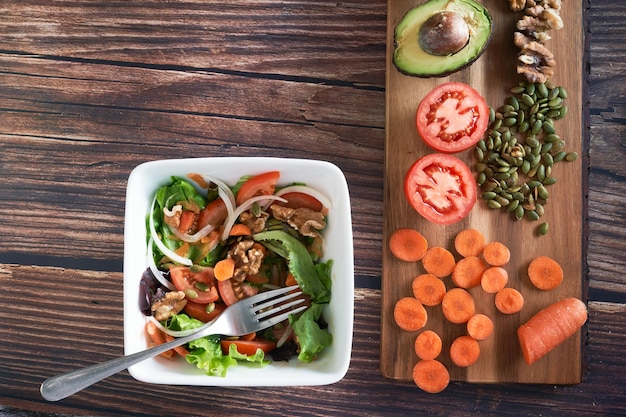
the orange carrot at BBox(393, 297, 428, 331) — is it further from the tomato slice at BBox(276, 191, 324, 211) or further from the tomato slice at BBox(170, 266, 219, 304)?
the tomato slice at BBox(170, 266, 219, 304)

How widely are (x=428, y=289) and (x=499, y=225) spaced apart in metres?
0.25

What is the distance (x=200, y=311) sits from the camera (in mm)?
1459

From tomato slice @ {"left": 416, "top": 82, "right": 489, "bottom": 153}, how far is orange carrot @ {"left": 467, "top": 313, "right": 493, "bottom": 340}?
433mm

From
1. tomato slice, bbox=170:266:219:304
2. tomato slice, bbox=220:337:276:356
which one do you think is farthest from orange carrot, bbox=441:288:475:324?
tomato slice, bbox=170:266:219:304

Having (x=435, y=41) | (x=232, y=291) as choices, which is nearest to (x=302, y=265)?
(x=232, y=291)

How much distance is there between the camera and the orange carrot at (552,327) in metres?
1.61

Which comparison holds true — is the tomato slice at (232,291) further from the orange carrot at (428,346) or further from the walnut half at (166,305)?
the orange carrot at (428,346)

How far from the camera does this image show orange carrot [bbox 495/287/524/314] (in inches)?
64.7

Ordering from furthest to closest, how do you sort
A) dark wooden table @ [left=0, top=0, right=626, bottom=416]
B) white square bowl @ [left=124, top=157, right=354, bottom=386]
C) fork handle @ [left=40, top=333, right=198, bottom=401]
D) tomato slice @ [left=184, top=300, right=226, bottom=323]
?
dark wooden table @ [left=0, top=0, right=626, bottom=416] < tomato slice @ [left=184, top=300, right=226, bottom=323] < white square bowl @ [left=124, top=157, right=354, bottom=386] < fork handle @ [left=40, top=333, right=198, bottom=401]

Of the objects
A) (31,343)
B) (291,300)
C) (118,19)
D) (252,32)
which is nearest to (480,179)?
(291,300)

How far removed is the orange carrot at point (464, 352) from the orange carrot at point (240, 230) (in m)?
0.62

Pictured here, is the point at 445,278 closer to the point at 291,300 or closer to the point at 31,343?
the point at 291,300

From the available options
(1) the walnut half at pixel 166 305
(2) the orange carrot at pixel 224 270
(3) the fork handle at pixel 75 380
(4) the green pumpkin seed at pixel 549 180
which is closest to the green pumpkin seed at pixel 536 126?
(4) the green pumpkin seed at pixel 549 180

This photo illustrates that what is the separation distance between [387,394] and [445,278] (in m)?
0.36
